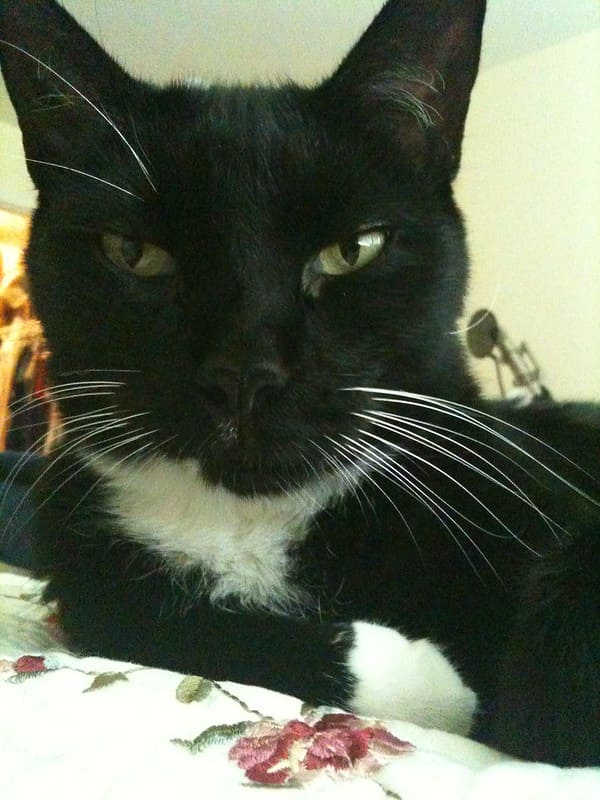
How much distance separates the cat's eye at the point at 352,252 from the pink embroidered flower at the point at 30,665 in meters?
→ 0.43

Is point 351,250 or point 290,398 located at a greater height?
point 351,250

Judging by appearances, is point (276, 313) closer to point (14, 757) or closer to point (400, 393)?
point (400, 393)

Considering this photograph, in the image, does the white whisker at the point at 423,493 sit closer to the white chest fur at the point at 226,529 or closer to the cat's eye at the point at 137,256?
the white chest fur at the point at 226,529

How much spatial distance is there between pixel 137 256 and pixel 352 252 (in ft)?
0.70

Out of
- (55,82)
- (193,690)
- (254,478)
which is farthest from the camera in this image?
(55,82)

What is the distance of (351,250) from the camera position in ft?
2.28

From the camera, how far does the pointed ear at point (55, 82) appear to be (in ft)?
2.34

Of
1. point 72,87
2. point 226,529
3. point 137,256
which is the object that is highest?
point 72,87

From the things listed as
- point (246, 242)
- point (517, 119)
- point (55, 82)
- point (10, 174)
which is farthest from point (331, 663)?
point (10, 174)

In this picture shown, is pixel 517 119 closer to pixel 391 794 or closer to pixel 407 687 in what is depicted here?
pixel 407 687

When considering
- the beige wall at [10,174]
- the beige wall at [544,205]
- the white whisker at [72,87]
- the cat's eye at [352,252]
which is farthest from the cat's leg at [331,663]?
the beige wall at [10,174]

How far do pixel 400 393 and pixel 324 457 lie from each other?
9cm

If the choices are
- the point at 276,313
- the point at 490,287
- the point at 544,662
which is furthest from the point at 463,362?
the point at 490,287

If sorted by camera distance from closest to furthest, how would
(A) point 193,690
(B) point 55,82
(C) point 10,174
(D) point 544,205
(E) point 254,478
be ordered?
(A) point 193,690, (E) point 254,478, (B) point 55,82, (D) point 544,205, (C) point 10,174
